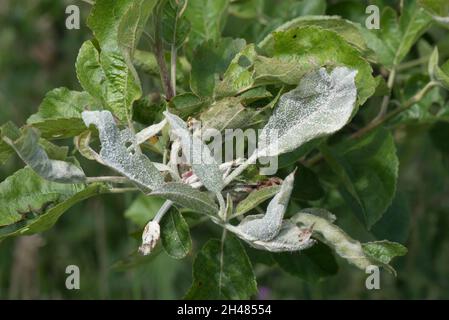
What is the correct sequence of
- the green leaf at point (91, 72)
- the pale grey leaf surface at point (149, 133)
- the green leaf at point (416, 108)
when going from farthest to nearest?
1. the green leaf at point (416, 108)
2. the green leaf at point (91, 72)
3. the pale grey leaf surface at point (149, 133)

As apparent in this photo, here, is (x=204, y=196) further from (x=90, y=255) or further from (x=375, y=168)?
(x=90, y=255)

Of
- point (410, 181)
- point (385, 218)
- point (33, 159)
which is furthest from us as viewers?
point (410, 181)

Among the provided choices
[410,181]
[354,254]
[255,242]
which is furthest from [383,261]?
[410,181]

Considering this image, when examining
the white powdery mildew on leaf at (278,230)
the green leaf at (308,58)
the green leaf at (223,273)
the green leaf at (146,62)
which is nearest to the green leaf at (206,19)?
the green leaf at (146,62)

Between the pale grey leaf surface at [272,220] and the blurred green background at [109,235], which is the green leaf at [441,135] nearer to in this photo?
the blurred green background at [109,235]

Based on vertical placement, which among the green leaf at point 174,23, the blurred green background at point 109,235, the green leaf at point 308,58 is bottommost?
the blurred green background at point 109,235

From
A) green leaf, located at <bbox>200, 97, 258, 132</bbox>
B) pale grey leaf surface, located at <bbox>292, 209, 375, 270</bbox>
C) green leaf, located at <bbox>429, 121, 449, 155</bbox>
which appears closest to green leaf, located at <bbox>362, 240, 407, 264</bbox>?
pale grey leaf surface, located at <bbox>292, 209, 375, 270</bbox>

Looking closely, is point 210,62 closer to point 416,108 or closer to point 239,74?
point 239,74

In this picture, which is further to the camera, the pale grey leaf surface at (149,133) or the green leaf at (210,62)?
the green leaf at (210,62)
